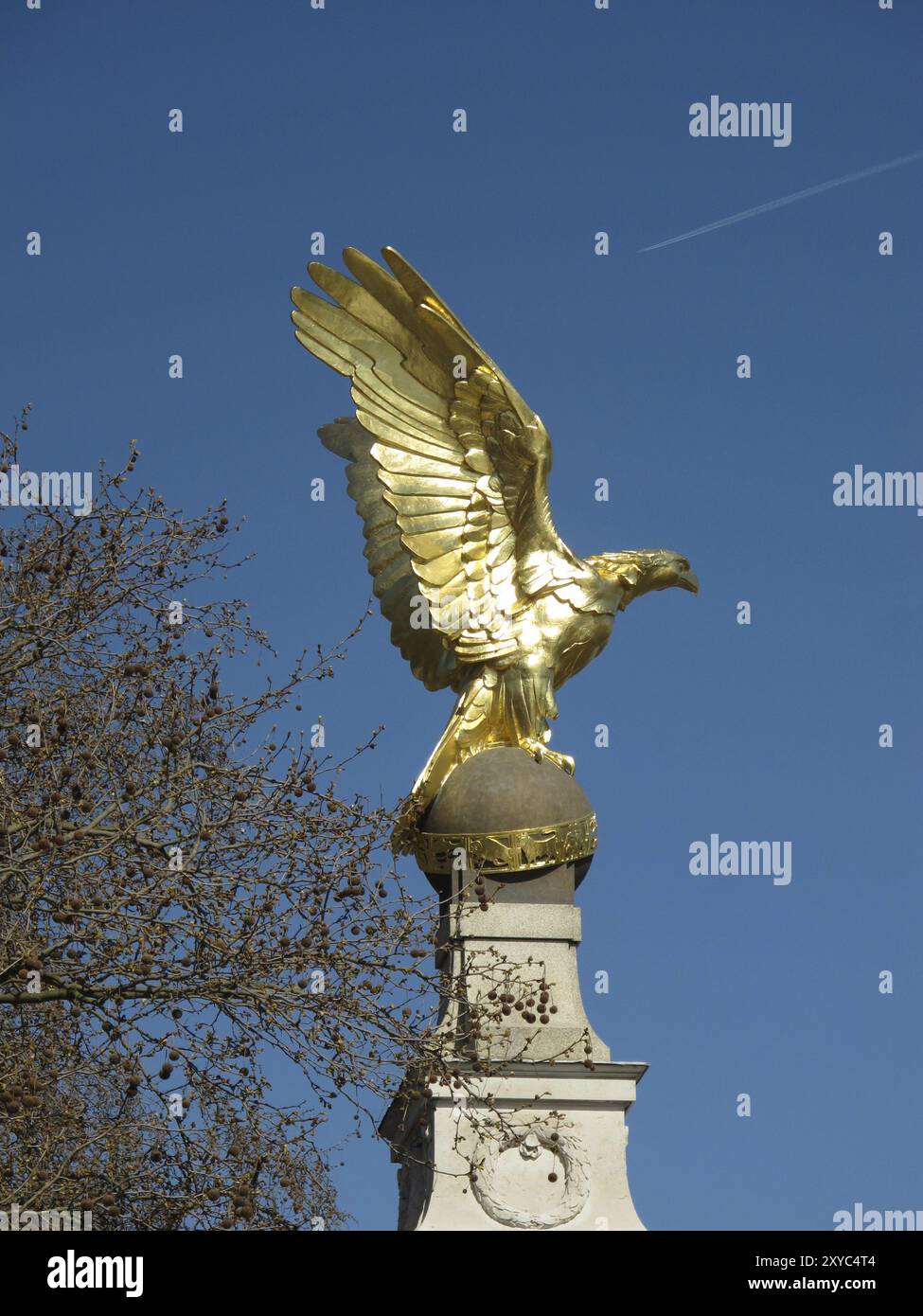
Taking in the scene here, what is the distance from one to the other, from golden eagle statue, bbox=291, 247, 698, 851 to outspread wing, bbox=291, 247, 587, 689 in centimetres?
1

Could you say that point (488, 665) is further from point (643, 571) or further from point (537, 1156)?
point (537, 1156)

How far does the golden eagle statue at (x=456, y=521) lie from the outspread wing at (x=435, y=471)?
1cm

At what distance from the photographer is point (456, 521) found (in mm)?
19734

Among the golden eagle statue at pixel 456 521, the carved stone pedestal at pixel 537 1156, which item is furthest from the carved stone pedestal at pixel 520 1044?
the golden eagle statue at pixel 456 521

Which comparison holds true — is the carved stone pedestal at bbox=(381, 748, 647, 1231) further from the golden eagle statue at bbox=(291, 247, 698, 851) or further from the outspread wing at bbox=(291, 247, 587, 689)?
the outspread wing at bbox=(291, 247, 587, 689)

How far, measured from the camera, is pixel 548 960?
18406mm

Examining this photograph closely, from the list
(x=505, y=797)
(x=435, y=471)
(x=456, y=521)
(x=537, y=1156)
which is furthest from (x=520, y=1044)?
(x=435, y=471)

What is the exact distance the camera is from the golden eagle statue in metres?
19.3

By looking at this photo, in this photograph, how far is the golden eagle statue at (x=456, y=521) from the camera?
19.3 meters

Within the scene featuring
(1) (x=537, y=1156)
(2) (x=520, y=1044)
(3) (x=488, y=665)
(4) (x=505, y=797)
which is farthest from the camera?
(3) (x=488, y=665)

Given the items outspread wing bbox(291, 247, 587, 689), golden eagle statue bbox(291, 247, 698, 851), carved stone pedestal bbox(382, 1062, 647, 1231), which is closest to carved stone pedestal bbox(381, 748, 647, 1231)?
carved stone pedestal bbox(382, 1062, 647, 1231)

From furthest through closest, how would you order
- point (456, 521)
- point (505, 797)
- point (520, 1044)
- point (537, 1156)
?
point (456, 521)
point (505, 797)
point (520, 1044)
point (537, 1156)

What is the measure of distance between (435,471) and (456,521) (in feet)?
1.61
